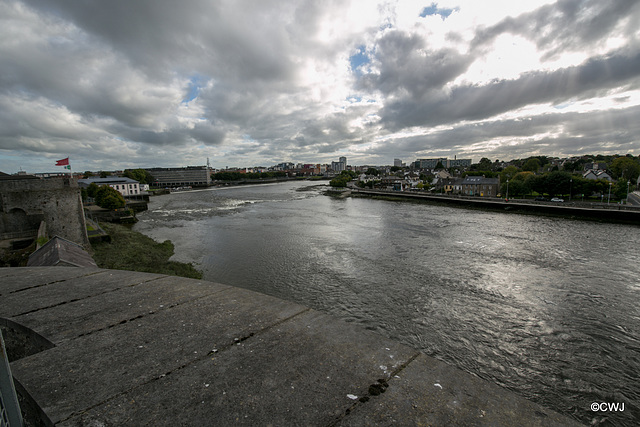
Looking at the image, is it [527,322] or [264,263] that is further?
[264,263]

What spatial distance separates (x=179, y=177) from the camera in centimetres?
13400

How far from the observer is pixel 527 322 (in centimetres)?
884

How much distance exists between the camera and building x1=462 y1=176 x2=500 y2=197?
54.4m

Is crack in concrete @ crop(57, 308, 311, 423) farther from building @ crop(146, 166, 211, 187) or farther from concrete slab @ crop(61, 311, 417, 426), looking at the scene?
building @ crop(146, 166, 211, 187)

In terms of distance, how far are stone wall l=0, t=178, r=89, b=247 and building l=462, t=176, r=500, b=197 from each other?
61090mm

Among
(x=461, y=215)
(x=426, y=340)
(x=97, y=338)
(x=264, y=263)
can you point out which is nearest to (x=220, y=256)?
(x=264, y=263)

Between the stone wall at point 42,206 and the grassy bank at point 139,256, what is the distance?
6.11 feet

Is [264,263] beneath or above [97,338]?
beneath

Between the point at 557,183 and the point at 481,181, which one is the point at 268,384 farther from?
the point at 481,181

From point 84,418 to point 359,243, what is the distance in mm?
17831

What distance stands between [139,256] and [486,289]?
702 inches

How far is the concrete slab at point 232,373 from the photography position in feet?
7.15

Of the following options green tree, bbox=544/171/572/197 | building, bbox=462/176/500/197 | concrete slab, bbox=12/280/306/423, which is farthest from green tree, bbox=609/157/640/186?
concrete slab, bbox=12/280/306/423

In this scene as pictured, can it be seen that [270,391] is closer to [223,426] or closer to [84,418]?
[223,426]
